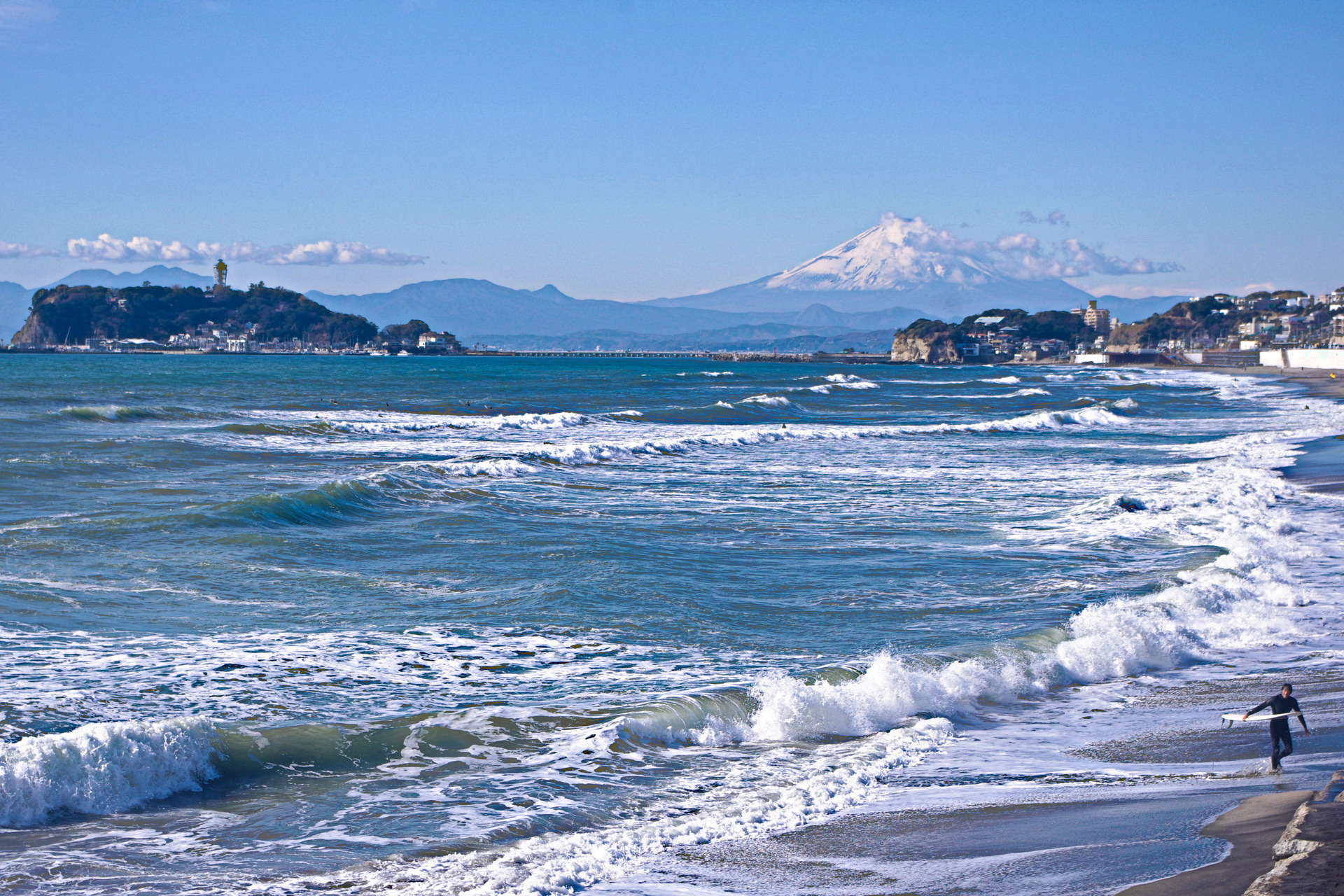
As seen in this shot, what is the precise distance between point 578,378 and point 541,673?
10182 cm

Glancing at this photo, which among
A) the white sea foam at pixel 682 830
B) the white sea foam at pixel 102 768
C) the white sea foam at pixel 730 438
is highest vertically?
the white sea foam at pixel 730 438

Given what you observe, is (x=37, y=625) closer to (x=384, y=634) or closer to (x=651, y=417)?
(x=384, y=634)

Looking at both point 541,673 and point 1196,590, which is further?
Result: point 1196,590

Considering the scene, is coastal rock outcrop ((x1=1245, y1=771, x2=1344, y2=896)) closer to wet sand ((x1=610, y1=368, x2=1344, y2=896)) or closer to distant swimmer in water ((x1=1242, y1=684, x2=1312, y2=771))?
wet sand ((x1=610, y1=368, x2=1344, y2=896))

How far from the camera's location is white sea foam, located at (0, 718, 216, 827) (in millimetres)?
7055

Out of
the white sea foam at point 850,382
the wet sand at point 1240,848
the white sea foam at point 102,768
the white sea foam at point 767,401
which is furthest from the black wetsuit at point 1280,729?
the white sea foam at point 850,382

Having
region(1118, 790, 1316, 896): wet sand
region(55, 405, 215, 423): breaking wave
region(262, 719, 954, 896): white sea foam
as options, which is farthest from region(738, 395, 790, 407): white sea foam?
region(1118, 790, 1316, 896): wet sand

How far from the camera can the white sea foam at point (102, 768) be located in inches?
278

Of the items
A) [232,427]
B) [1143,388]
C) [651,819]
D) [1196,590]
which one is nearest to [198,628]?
[651,819]

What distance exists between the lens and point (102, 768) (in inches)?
291

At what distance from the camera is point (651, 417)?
170ft

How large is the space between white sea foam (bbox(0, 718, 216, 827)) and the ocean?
26 mm

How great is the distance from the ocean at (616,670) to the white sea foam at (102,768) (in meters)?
0.03

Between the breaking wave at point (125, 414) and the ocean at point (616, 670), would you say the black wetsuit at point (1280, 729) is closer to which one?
the ocean at point (616, 670)
